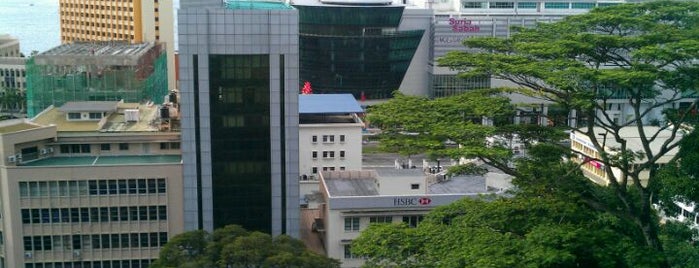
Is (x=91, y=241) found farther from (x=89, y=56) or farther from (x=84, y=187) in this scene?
(x=89, y=56)

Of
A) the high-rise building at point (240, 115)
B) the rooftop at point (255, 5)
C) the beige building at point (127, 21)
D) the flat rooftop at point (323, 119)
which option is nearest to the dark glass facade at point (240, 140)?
the high-rise building at point (240, 115)

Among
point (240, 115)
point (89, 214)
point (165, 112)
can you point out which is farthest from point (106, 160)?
point (240, 115)

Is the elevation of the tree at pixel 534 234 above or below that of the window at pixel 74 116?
above

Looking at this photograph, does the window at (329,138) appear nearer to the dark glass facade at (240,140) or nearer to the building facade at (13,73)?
the dark glass facade at (240,140)

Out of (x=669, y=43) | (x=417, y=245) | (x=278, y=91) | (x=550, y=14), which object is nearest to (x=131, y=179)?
(x=278, y=91)

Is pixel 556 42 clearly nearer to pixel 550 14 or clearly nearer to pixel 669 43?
pixel 669 43

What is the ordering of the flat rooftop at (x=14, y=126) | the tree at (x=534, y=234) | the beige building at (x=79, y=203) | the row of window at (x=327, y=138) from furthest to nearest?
the row of window at (x=327, y=138)
the flat rooftop at (x=14, y=126)
the beige building at (x=79, y=203)
the tree at (x=534, y=234)

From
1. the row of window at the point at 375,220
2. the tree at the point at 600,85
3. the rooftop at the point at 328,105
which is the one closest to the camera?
the tree at the point at 600,85
